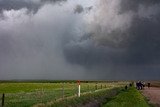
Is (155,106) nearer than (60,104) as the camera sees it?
No

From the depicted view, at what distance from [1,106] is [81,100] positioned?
37.2 ft

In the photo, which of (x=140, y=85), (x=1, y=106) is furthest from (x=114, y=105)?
(x=140, y=85)

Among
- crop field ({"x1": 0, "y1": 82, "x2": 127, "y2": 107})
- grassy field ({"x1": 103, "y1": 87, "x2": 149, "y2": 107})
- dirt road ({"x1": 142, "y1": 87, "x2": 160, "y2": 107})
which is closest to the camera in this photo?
crop field ({"x1": 0, "y1": 82, "x2": 127, "y2": 107})

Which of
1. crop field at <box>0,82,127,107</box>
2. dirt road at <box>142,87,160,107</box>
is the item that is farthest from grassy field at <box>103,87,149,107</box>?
crop field at <box>0,82,127,107</box>

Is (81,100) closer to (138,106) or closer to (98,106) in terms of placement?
(98,106)

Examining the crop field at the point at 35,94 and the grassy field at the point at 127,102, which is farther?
the grassy field at the point at 127,102

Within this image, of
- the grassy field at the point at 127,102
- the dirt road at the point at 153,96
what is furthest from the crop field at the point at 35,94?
the dirt road at the point at 153,96

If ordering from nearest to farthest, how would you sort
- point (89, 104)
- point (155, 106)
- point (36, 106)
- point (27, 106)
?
point (36, 106)
point (27, 106)
point (89, 104)
point (155, 106)

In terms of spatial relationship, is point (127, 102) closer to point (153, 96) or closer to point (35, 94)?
point (35, 94)

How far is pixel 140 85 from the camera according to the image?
283 feet

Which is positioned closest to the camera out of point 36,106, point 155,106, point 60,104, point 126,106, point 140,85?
point 36,106

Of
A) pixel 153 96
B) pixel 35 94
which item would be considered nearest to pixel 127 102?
pixel 35 94

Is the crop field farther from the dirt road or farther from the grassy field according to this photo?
the dirt road

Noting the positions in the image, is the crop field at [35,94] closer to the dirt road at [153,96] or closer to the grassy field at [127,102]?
the grassy field at [127,102]
